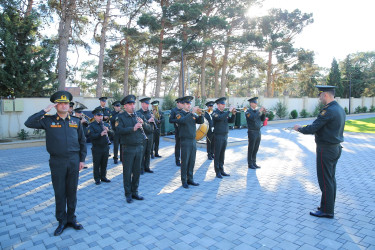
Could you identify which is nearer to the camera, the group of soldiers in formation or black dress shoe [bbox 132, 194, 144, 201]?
the group of soldiers in formation

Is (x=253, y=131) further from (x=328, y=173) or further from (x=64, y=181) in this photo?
(x=64, y=181)

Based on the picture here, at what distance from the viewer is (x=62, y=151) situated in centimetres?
390

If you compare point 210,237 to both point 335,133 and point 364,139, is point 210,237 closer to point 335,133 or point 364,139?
point 335,133

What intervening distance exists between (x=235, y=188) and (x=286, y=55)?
2737 cm

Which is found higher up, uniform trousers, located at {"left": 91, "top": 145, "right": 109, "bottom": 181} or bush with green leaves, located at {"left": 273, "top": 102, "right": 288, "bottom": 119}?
bush with green leaves, located at {"left": 273, "top": 102, "right": 288, "bottom": 119}

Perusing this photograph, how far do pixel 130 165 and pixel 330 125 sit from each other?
12.2ft

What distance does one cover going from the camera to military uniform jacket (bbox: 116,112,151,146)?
16.9 ft

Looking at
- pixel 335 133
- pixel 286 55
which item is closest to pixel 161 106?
pixel 335 133

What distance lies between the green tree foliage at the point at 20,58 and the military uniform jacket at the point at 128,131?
1129 centimetres

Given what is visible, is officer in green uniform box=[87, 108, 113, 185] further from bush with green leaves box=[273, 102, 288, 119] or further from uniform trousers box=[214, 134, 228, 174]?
bush with green leaves box=[273, 102, 288, 119]

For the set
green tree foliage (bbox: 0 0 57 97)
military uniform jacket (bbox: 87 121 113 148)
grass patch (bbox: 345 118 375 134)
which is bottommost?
grass patch (bbox: 345 118 375 134)

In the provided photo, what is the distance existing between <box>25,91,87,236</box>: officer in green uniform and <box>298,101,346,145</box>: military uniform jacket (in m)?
3.93

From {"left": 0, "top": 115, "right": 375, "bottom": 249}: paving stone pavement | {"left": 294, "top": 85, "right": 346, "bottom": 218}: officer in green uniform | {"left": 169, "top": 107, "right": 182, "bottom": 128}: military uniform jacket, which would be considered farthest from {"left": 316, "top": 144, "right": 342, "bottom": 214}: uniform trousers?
{"left": 169, "top": 107, "right": 182, "bottom": 128}: military uniform jacket

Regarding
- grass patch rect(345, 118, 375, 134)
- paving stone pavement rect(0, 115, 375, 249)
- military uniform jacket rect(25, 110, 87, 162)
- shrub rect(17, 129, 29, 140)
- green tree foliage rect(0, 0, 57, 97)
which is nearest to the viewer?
paving stone pavement rect(0, 115, 375, 249)
